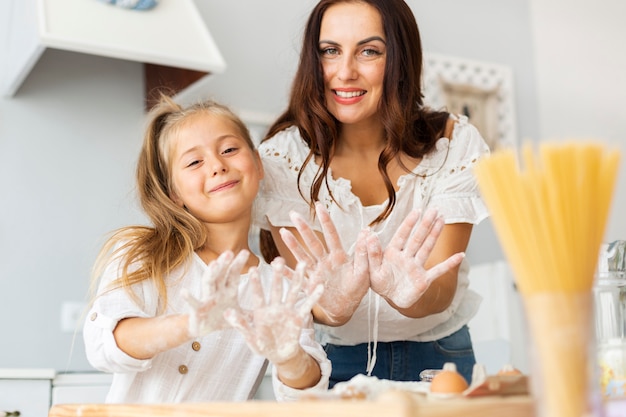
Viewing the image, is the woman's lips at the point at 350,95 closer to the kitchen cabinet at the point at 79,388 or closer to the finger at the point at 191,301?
the finger at the point at 191,301

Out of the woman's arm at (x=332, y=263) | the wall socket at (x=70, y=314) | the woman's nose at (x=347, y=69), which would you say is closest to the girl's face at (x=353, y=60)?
the woman's nose at (x=347, y=69)

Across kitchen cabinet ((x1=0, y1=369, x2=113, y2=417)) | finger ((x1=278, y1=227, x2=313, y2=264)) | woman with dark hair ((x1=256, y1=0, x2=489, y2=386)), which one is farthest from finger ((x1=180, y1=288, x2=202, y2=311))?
kitchen cabinet ((x1=0, y1=369, x2=113, y2=417))

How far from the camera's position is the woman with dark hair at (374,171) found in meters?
1.49

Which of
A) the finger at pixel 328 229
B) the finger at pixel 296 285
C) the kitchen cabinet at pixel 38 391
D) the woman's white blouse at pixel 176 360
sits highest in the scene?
the finger at pixel 296 285

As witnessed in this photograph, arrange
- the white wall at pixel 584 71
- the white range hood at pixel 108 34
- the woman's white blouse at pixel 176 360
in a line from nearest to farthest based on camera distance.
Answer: the woman's white blouse at pixel 176 360
the white range hood at pixel 108 34
the white wall at pixel 584 71

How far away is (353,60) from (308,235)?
58 cm

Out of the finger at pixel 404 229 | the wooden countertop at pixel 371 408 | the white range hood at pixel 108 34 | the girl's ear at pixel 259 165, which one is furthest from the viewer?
the white range hood at pixel 108 34

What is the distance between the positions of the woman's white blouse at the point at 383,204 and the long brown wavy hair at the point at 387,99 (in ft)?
0.08

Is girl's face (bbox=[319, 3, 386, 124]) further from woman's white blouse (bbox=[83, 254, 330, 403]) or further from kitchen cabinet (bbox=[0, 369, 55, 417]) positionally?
kitchen cabinet (bbox=[0, 369, 55, 417])

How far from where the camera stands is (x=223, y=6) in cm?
280

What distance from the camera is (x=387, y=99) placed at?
1.56m

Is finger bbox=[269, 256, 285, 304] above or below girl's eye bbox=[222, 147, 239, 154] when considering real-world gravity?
above

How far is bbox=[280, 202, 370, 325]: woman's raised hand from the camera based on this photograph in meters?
1.05

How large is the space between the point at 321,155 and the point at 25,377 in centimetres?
91
